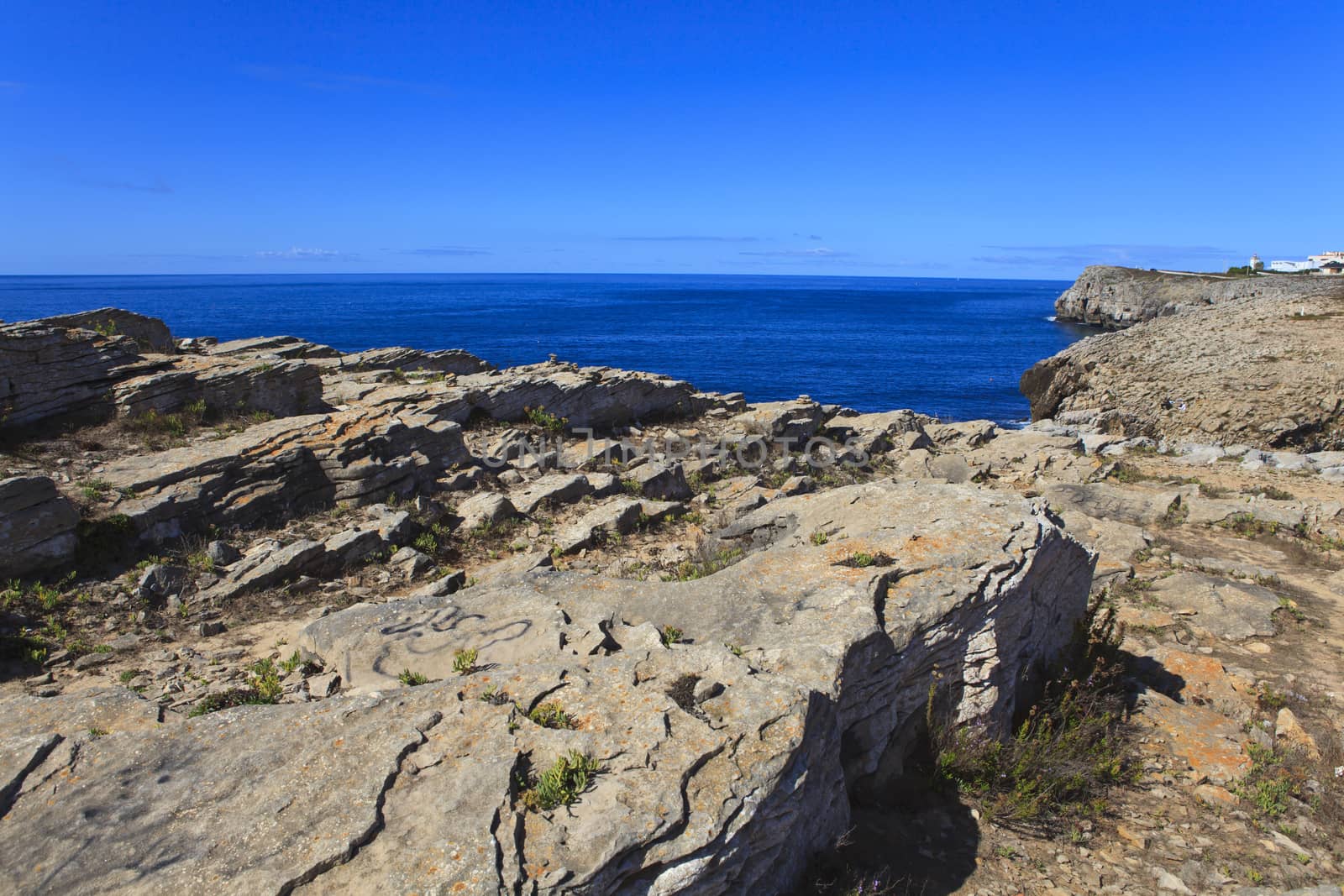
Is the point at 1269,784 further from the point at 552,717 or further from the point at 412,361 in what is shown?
the point at 412,361

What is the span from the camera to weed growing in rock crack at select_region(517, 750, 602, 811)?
18.4ft

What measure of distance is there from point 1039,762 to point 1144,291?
123433 mm

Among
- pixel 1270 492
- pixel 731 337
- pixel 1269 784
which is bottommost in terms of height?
pixel 1269 784

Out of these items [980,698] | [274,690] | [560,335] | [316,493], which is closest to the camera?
[274,690]

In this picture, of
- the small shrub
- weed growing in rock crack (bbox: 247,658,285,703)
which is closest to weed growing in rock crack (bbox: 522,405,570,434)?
weed growing in rock crack (bbox: 247,658,285,703)

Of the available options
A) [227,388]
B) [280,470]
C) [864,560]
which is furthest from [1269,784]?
[227,388]

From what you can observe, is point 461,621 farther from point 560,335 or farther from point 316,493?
point 560,335

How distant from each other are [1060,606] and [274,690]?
10851 millimetres

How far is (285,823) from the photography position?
17.7 feet

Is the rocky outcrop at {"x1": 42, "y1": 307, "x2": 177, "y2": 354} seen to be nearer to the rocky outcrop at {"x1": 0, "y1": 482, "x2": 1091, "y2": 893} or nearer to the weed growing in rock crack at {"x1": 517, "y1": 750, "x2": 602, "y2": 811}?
the rocky outcrop at {"x1": 0, "y1": 482, "x2": 1091, "y2": 893}

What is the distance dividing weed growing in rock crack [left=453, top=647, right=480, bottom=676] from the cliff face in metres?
81.8

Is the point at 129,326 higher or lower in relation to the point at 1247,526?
higher

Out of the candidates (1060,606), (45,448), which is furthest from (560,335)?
(1060,606)

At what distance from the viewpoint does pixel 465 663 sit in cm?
774
